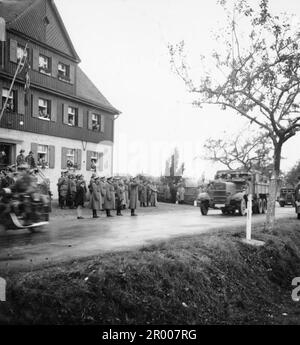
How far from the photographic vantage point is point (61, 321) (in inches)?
205

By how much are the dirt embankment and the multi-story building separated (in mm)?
14808

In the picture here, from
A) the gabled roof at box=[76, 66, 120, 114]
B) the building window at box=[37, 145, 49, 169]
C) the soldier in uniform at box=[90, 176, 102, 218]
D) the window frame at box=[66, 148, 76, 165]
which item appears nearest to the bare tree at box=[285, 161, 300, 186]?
the gabled roof at box=[76, 66, 120, 114]

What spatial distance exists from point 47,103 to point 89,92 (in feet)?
22.1

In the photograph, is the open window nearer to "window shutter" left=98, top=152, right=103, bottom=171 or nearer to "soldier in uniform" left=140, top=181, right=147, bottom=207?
"window shutter" left=98, top=152, right=103, bottom=171

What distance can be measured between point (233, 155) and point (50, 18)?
28.8 meters

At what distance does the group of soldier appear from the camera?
696 inches

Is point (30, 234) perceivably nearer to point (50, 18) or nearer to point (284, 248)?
point (284, 248)

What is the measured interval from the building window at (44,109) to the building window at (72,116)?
2233mm

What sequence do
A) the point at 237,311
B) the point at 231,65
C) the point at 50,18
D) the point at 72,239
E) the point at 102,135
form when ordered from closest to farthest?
the point at 237,311 → the point at 72,239 → the point at 231,65 → the point at 50,18 → the point at 102,135

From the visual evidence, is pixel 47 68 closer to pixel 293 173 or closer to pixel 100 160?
pixel 100 160

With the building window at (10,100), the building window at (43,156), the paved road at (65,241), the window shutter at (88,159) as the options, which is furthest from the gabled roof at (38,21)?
the paved road at (65,241)

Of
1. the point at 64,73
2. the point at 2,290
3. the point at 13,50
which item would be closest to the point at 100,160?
the point at 64,73

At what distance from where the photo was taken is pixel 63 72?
28328mm
